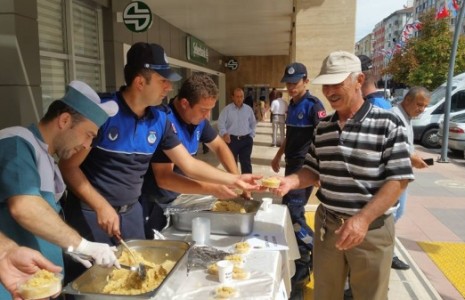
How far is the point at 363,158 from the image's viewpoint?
242cm

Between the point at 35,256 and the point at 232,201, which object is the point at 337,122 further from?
the point at 35,256

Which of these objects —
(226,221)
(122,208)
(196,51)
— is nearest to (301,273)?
(226,221)

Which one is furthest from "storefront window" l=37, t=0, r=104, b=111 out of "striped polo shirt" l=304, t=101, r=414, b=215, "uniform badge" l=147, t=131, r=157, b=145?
"striped polo shirt" l=304, t=101, r=414, b=215

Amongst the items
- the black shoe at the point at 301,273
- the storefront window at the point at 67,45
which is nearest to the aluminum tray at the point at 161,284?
the black shoe at the point at 301,273

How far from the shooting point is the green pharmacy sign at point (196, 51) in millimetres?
12597

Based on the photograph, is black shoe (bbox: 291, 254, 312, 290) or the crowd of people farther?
black shoe (bbox: 291, 254, 312, 290)

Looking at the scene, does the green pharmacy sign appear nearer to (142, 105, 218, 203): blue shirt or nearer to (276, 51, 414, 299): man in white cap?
(142, 105, 218, 203): blue shirt

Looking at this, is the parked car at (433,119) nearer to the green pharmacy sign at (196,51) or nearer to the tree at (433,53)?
Answer: the green pharmacy sign at (196,51)

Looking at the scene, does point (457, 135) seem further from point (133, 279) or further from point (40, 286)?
point (40, 286)

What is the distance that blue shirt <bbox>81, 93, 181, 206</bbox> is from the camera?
7.84 feet

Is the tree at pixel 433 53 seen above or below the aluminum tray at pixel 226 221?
above

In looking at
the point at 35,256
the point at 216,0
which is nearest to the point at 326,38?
the point at 216,0

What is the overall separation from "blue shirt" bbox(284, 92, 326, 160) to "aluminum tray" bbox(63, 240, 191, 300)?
2.91 meters

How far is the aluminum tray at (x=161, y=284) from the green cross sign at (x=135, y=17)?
5.45m
